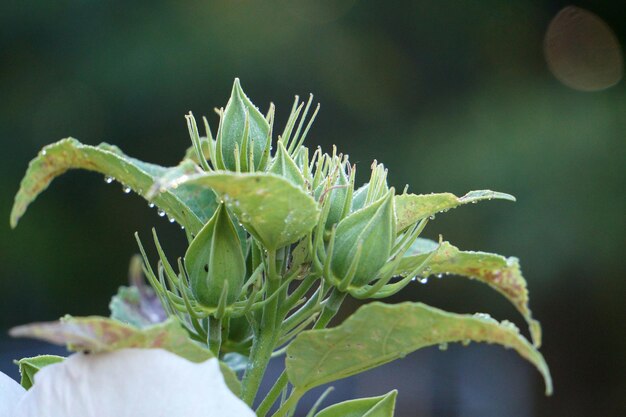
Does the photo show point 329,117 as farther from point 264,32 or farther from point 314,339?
point 314,339

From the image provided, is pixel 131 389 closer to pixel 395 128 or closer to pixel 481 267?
pixel 481 267

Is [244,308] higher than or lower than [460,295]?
higher

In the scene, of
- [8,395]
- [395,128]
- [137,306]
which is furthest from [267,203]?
[395,128]

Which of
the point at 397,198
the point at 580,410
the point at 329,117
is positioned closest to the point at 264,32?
the point at 329,117

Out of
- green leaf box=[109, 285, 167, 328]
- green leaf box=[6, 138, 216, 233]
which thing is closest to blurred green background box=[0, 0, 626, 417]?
green leaf box=[109, 285, 167, 328]

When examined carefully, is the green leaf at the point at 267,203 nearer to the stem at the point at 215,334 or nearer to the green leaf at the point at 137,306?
the stem at the point at 215,334

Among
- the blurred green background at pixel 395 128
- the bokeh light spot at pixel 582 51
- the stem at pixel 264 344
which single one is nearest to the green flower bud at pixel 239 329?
the stem at pixel 264 344

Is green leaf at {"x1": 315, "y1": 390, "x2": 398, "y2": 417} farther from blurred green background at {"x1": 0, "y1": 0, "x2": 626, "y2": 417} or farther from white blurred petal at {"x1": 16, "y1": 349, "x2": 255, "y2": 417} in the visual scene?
blurred green background at {"x1": 0, "y1": 0, "x2": 626, "y2": 417}
